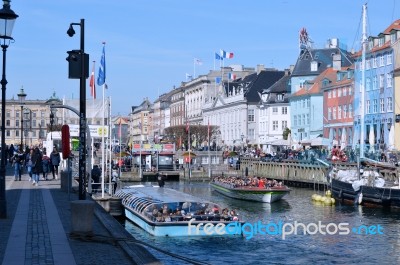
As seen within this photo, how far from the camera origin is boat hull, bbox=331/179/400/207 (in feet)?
148

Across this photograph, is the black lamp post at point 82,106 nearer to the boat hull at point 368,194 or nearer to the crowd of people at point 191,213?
the crowd of people at point 191,213

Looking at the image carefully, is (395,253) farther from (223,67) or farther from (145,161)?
(223,67)

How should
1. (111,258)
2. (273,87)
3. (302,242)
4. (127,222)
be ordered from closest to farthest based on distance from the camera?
1. (111,258)
2. (302,242)
3. (127,222)
4. (273,87)

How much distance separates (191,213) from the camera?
1177 inches

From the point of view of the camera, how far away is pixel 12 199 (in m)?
31.5

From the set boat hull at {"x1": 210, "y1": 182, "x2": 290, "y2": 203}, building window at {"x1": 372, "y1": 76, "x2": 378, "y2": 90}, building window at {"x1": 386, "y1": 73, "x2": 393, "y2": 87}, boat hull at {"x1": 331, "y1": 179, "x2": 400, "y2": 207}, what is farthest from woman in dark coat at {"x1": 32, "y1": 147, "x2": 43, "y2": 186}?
building window at {"x1": 372, "y1": 76, "x2": 378, "y2": 90}

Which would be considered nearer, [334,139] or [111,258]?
[111,258]

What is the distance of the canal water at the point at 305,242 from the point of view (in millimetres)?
25667

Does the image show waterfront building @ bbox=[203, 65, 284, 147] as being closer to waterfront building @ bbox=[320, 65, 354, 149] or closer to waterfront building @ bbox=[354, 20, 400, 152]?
waterfront building @ bbox=[320, 65, 354, 149]

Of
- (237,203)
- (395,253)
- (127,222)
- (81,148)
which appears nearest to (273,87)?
(237,203)

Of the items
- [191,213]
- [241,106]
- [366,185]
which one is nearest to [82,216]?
[191,213]

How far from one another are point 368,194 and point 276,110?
245 ft

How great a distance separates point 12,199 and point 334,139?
68514mm

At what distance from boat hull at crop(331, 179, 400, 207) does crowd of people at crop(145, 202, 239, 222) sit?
59.8 ft
